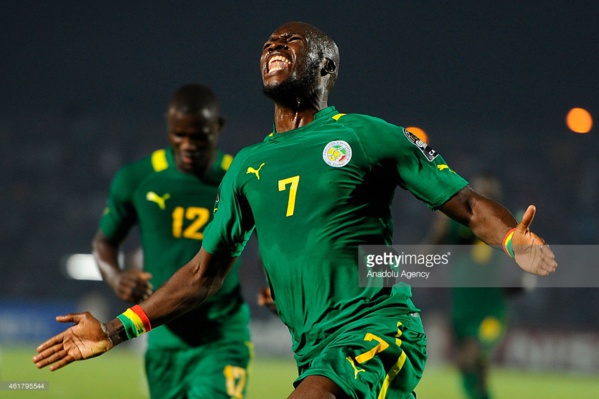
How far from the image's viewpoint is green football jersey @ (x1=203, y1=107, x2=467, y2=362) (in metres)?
3.96

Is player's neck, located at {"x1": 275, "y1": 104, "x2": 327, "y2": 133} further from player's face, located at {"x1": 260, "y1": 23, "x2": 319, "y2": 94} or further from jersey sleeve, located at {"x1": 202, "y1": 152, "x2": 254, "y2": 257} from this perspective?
jersey sleeve, located at {"x1": 202, "y1": 152, "x2": 254, "y2": 257}

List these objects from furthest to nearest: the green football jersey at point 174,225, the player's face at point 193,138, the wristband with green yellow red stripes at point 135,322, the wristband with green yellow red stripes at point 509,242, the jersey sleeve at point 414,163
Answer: the player's face at point 193,138
the green football jersey at point 174,225
the wristband with green yellow red stripes at point 135,322
the jersey sleeve at point 414,163
the wristband with green yellow red stripes at point 509,242

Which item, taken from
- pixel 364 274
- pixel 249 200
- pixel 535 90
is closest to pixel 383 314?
Answer: pixel 364 274

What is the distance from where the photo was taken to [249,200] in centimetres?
433

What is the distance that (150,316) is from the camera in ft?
14.7

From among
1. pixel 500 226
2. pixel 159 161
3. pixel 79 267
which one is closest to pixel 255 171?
pixel 500 226

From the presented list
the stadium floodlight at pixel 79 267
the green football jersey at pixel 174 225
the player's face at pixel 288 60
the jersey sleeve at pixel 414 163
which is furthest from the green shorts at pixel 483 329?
the stadium floodlight at pixel 79 267

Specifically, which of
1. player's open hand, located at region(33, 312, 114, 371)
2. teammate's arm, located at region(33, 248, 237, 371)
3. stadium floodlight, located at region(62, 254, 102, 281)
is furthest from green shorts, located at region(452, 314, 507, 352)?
stadium floodlight, located at region(62, 254, 102, 281)

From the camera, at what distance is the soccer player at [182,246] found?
20.2ft

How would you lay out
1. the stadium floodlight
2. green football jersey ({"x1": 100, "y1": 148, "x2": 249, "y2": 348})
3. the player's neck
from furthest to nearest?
the stadium floodlight
green football jersey ({"x1": 100, "y1": 148, "x2": 249, "y2": 348})
the player's neck

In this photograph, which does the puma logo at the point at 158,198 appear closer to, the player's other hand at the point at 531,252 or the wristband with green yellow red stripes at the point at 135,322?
the wristband with green yellow red stripes at the point at 135,322

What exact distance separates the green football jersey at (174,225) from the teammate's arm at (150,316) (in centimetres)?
159

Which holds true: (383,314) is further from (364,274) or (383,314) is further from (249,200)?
(249,200)

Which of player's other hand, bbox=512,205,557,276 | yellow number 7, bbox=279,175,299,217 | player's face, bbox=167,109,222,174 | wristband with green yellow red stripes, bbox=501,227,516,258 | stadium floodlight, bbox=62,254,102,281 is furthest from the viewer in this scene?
stadium floodlight, bbox=62,254,102,281
